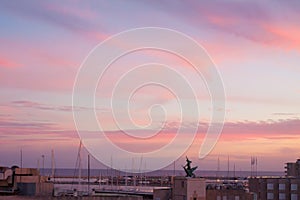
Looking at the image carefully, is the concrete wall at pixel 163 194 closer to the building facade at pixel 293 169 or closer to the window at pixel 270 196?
the window at pixel 270 196

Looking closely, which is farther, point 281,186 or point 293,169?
point 293,169

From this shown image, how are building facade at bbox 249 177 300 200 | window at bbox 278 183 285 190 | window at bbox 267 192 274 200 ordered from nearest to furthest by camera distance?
building facade at bbox 249 177 300 200 → window at bbox 278 183 285 190 → window at bbox 267 192 274 200

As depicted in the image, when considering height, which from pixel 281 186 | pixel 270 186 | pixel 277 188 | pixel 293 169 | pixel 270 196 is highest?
pixel 293 169

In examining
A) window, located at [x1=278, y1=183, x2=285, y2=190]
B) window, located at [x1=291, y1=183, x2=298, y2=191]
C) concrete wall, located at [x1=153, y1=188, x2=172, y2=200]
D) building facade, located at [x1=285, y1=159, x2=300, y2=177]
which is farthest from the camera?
building facade, located at [x1=285, y1=159, x2=300, y2=177]

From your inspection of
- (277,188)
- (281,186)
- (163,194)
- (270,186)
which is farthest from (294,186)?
Result: (163,194)

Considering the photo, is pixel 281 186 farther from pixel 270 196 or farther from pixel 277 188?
pixel 270 196

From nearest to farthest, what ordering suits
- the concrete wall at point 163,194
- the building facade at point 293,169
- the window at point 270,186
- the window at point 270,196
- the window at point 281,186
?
the concrete wall at point 163,194 < the window at point 281,186 < the window at point 270,196 < the window at point 270,186 < the building facade at point 293,169

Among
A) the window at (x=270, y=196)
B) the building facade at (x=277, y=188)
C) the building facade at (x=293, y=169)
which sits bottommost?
the window at (x=270, y=196)

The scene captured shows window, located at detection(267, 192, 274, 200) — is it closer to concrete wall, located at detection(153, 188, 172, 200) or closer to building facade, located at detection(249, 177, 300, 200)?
building facade, located at detection(249, 177, 300, 200)

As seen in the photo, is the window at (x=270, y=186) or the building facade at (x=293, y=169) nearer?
the window at (x=270, y=186)

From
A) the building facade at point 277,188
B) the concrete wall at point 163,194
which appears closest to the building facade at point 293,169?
the building facade at point 277,188

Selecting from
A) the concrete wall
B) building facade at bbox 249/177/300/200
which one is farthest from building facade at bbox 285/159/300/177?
the concrete wall

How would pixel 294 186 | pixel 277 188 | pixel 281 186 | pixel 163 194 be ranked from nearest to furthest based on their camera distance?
pixel 163 194 < pixel 294 186 < pixel 281 186 < pixel 277 188

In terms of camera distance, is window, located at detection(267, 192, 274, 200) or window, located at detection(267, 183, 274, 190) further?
window, located at detection(267, 183, 274, 190)
